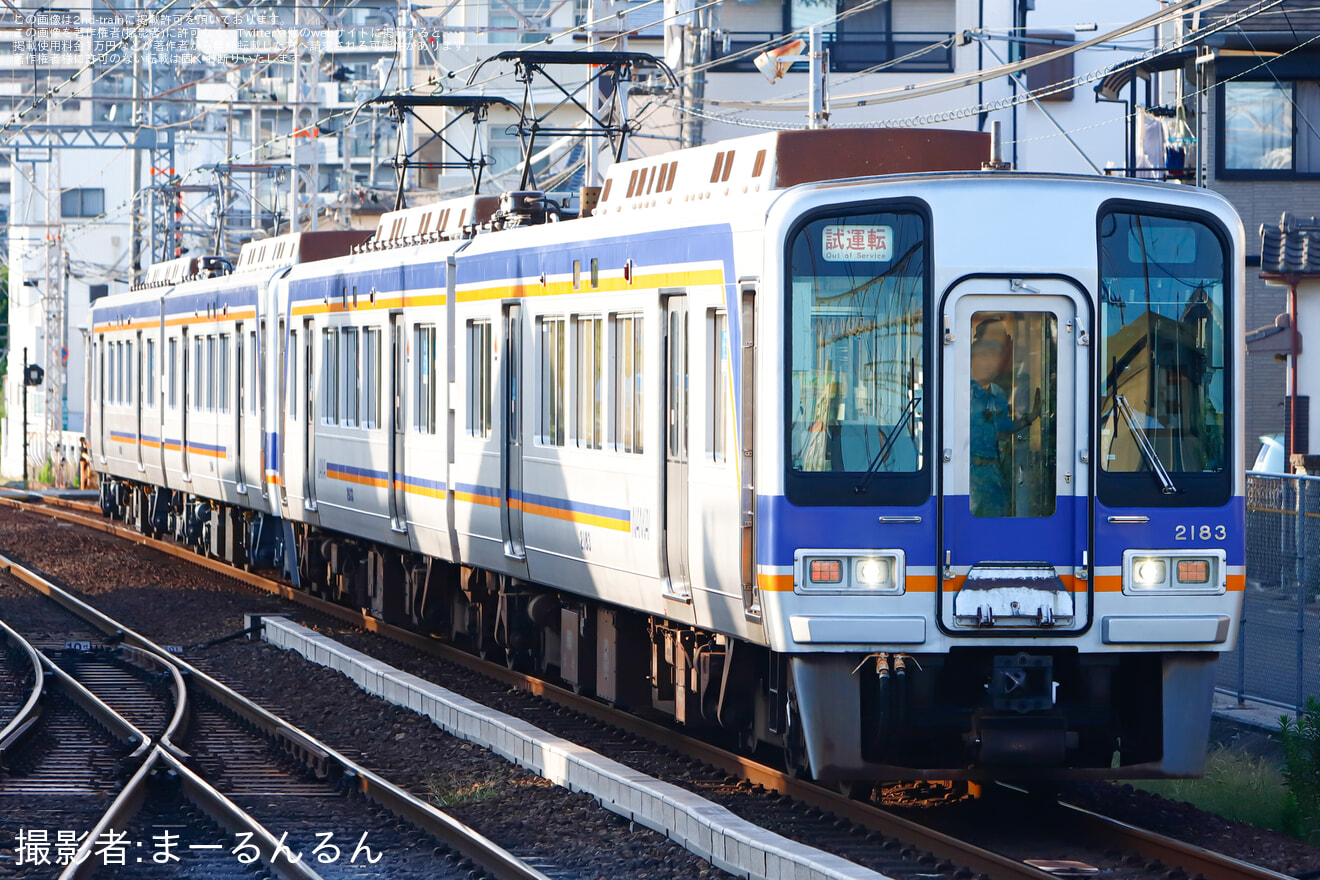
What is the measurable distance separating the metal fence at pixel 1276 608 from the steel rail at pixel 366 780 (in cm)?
486

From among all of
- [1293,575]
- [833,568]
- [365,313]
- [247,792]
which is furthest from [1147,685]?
[365,313]

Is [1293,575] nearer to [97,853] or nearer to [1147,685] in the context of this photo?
[1147,685]

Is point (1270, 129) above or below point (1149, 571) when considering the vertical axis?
above

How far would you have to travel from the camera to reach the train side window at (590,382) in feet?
35.9

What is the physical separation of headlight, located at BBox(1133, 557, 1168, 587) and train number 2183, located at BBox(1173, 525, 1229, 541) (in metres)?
0.14

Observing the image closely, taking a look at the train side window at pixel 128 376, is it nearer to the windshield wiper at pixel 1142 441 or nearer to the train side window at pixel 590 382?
the train side window at pixel 590 382

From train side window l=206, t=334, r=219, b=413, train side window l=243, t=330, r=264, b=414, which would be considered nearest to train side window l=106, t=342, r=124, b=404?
train side window l=206, t=334, r=219, b=413

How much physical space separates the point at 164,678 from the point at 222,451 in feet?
24.9

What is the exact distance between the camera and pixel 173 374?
24.2 m

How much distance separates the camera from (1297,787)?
8852 millimetres

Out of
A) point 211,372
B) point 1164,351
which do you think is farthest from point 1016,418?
point 211,372

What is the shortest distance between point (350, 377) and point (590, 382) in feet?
19.2

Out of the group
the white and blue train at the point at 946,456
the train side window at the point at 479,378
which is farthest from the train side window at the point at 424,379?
the white and blue train at the point at 946,456

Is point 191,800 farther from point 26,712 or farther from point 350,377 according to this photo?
point 350,377
